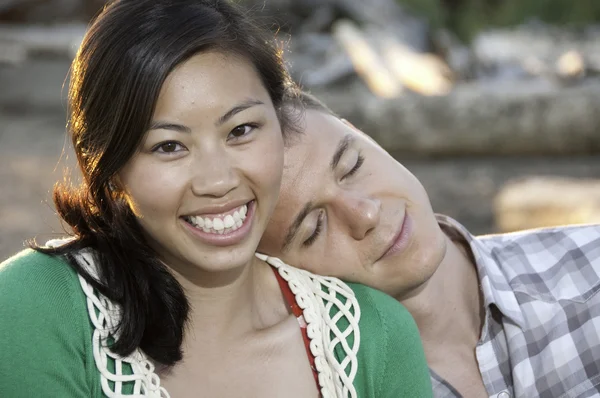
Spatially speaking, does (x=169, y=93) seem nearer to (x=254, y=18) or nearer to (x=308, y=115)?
(x=254, y=18)

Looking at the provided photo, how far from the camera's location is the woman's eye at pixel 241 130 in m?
2.00

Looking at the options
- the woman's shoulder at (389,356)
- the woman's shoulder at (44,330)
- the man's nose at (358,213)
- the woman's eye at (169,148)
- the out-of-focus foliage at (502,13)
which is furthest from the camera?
the out-of-focus foliage at (502,13)

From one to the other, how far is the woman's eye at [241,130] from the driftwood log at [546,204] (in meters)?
2.80

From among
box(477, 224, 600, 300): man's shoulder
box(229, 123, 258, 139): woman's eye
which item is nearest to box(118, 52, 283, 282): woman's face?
box(229, 123, 258, 139): woman's eye

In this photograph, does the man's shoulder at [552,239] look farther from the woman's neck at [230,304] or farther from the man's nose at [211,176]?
the man's nose at [211,176]

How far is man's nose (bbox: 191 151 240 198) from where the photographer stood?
193 centimetres

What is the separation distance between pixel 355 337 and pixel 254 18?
802mm

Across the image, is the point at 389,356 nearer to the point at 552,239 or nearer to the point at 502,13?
the point at 552,239

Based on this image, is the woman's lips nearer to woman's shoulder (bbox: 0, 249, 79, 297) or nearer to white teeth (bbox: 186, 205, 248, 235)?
white teeth (bbox: 186, 205, 248, 235)

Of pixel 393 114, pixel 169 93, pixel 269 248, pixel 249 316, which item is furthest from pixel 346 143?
pixel 393 114

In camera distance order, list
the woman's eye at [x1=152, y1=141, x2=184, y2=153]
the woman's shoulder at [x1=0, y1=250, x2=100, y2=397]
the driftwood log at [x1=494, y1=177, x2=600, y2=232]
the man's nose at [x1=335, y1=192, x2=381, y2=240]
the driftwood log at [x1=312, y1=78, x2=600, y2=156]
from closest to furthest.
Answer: the woman's shoulder at [x1=0, y1=250, x2=100, y2=397] < the woman's eye at [x1=152, y1=141, x2=184, y2=153] < the man's nose at [x1=335, y1=192, x2=381, y2=240] < the driftwood log at [x1=494, y1=177, x2=600, y2=232] < the driftwood log at [x1=312, y1=78, x2=600, y2=156]

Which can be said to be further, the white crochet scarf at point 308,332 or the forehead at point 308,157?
the forehead at point 308,157

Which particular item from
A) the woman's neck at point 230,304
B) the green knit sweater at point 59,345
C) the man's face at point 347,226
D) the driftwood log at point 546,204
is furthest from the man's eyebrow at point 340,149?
the driftwood log at point 546,204

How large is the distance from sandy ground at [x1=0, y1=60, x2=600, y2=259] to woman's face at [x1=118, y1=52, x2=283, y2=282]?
293 cm
